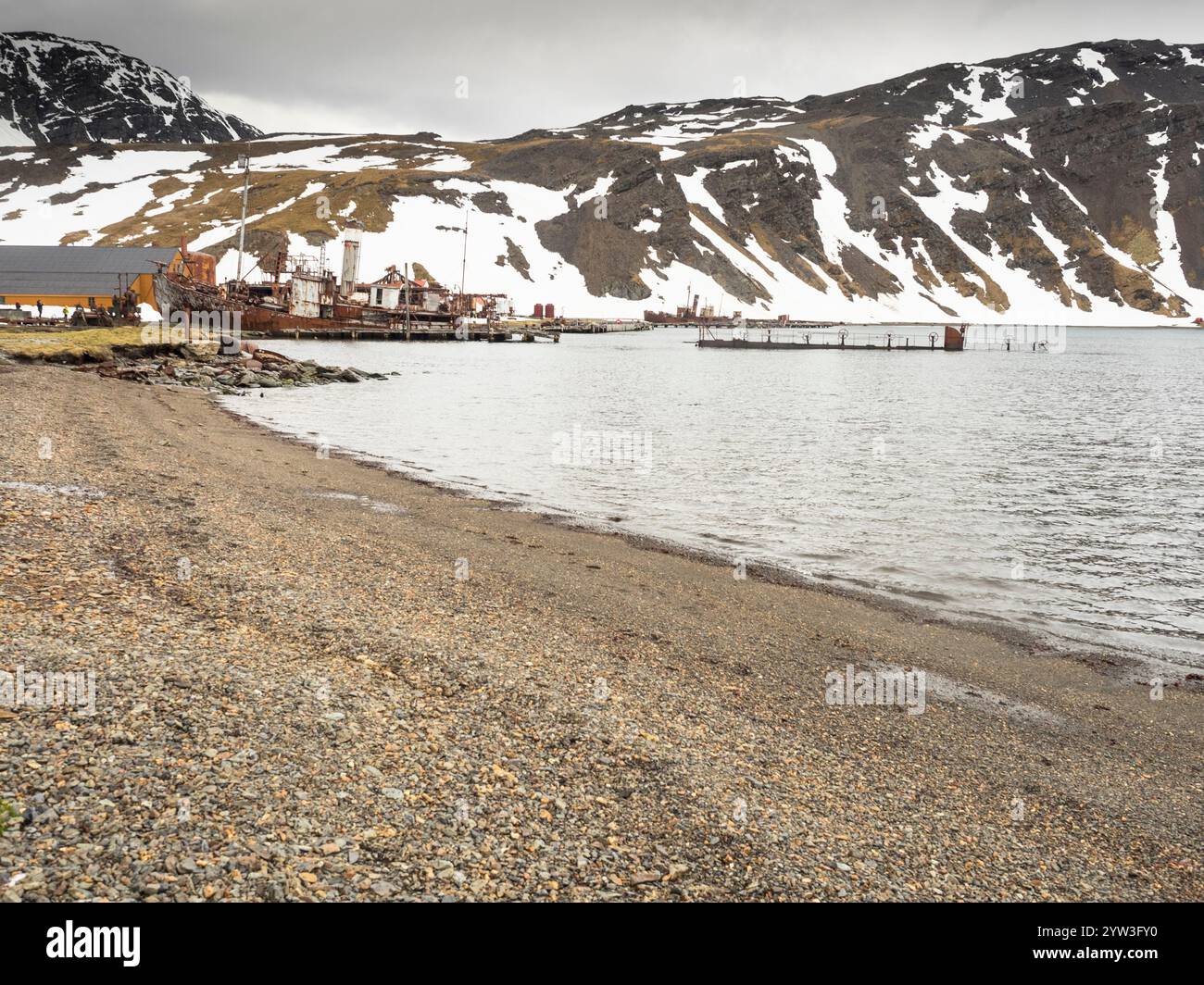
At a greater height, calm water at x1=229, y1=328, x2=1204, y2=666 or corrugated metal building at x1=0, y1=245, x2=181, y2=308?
corrugated metal building at x1=0, y1=245, x2=181, y2=308

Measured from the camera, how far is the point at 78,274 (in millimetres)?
88062

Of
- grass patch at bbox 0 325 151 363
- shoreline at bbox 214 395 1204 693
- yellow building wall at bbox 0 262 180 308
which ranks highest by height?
yellow building wall at bbox 0 262 180 308

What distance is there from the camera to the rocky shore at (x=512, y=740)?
5.45m

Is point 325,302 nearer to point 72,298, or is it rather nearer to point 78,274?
point 78,274

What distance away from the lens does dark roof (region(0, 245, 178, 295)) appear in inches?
3383

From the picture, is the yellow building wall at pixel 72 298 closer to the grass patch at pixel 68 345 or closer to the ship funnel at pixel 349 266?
the grass patch at pixel 68 345

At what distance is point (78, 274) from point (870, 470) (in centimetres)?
9127

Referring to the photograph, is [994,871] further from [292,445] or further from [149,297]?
[149,297]

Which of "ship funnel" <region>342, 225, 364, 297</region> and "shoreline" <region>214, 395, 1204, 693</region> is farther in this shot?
"ship funnel" <region>342, 225, 364, 297</region>

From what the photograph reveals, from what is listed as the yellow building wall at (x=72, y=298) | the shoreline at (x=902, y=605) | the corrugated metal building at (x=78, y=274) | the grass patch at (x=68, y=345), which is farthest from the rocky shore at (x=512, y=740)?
the corrugated metal building at (x=78, y=274)

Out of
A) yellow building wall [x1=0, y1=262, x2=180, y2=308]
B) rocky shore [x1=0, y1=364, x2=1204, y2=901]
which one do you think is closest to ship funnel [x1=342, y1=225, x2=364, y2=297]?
yellow building wall [x1=0, y1=262, x2=180, y2=308]

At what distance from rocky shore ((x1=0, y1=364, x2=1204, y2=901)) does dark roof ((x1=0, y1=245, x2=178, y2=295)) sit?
86.7m

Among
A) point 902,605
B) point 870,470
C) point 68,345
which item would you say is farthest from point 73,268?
point 902,605

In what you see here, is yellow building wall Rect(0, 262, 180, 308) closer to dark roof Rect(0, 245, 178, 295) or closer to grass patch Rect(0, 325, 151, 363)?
dark roof Rect(0, 245, 178, 295)
